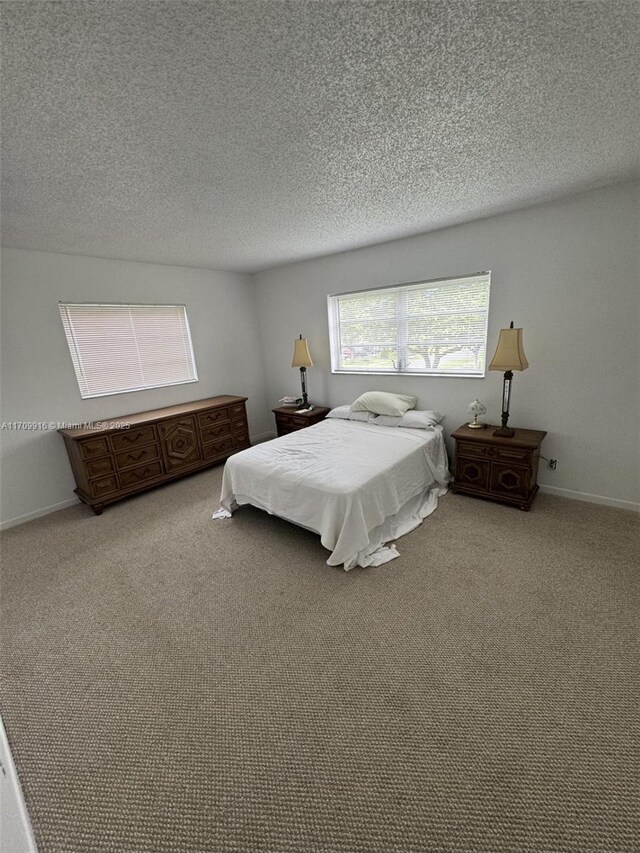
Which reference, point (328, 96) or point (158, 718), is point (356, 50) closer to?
point (328, 96)

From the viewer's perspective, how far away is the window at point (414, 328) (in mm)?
3225

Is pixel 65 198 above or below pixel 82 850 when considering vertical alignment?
above

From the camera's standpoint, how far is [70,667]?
1.69m

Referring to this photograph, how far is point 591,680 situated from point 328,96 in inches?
108

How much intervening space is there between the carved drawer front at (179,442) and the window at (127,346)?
65 cm

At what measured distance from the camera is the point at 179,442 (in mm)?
3758

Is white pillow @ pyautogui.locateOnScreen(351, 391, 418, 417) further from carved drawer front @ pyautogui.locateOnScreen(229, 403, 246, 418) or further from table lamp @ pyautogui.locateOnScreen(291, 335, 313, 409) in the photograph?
carved drawer front @ pyautogui.locateOnScreen(229, 403, 246, 418)

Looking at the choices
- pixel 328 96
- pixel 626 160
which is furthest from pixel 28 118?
pixel 626 160

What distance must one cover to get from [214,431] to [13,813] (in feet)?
10.8

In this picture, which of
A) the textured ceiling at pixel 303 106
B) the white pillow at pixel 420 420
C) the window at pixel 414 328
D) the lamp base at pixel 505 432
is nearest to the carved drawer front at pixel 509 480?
the lamp base at pixel 505 432

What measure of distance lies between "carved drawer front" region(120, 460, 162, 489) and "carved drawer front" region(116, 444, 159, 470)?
61 millimetres

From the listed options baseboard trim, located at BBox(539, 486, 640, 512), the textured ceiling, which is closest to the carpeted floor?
baseboard trim, located at BBox(539, 486, 640, 512)

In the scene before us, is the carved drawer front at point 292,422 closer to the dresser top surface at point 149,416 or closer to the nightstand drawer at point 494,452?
the dresser top surface at point 149,416

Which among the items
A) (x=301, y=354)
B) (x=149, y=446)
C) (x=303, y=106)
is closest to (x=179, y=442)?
(x=149, y=446)
